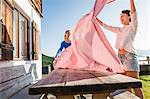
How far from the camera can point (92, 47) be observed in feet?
12.3

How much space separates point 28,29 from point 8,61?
370 centimetres

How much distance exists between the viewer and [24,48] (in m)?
9.41

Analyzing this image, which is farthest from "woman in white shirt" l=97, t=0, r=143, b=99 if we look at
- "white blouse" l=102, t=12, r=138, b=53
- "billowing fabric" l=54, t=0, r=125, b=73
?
"billowing fabric" l=54, t=0, r=125, b=73

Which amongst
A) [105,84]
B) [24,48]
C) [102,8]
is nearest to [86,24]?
[102,8]

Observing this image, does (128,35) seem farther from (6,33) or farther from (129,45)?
(6,33)

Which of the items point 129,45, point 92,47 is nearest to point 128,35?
point 129,45

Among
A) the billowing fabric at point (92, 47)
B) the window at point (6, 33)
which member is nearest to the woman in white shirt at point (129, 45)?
the billowing fabric at point (92, 47)

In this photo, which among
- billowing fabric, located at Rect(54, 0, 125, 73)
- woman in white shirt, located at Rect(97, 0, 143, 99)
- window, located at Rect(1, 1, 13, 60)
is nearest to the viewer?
billowing fabric, located at Rect(54, 0, 125, 73)

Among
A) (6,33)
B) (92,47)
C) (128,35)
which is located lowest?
(92,47)

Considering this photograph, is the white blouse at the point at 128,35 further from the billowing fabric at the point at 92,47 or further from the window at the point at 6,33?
the window at the point at 6,33

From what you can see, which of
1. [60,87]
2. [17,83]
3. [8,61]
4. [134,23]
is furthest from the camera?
[17,83]

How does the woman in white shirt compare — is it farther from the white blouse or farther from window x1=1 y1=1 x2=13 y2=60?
window x1=1 y1=1 x2=13 y2=60

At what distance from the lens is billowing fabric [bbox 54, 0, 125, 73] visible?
3.73 meters

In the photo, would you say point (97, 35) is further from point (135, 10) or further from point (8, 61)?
point (8, 61)
